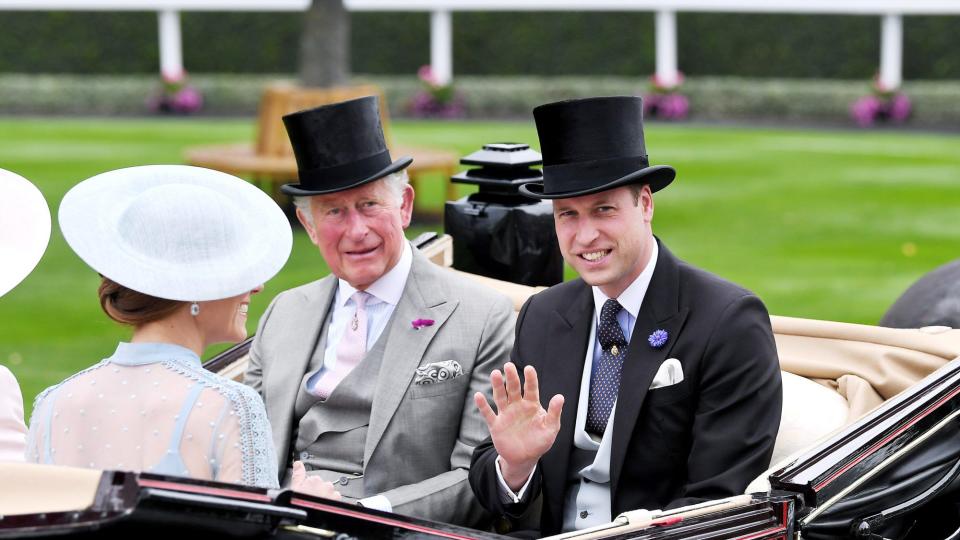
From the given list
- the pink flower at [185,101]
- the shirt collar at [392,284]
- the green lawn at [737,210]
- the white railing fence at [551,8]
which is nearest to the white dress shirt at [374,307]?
the shirt collar at [392,284]

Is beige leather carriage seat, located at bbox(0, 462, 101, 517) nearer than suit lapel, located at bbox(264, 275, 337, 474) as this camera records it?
Yes

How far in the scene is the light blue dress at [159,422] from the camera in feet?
7.89

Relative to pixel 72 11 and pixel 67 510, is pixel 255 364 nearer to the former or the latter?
pixel 67 510

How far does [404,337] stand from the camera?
3.56 meters

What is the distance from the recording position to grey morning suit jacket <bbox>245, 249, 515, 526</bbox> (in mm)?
3414

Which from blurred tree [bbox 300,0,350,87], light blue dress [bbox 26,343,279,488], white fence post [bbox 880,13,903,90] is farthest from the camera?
white fence post [bbox 880,13,903,90]

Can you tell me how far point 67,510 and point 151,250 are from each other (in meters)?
0.48

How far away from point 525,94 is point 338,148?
738 inches

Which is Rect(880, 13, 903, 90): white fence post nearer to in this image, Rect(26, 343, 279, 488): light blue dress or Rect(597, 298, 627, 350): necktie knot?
Rect(597, 298, 627, 350): necktie knot

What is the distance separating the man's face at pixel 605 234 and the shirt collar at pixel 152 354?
3.28 ft

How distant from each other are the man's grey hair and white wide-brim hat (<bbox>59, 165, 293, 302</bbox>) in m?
1.11

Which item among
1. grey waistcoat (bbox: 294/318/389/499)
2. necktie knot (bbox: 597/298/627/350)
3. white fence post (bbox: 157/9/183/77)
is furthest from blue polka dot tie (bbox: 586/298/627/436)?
white fence post (bbox: 157/9/183/77)

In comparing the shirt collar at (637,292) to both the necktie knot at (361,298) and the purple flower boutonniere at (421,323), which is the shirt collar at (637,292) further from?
the necktie knot at (361,298)

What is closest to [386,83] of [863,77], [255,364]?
[863,77]
